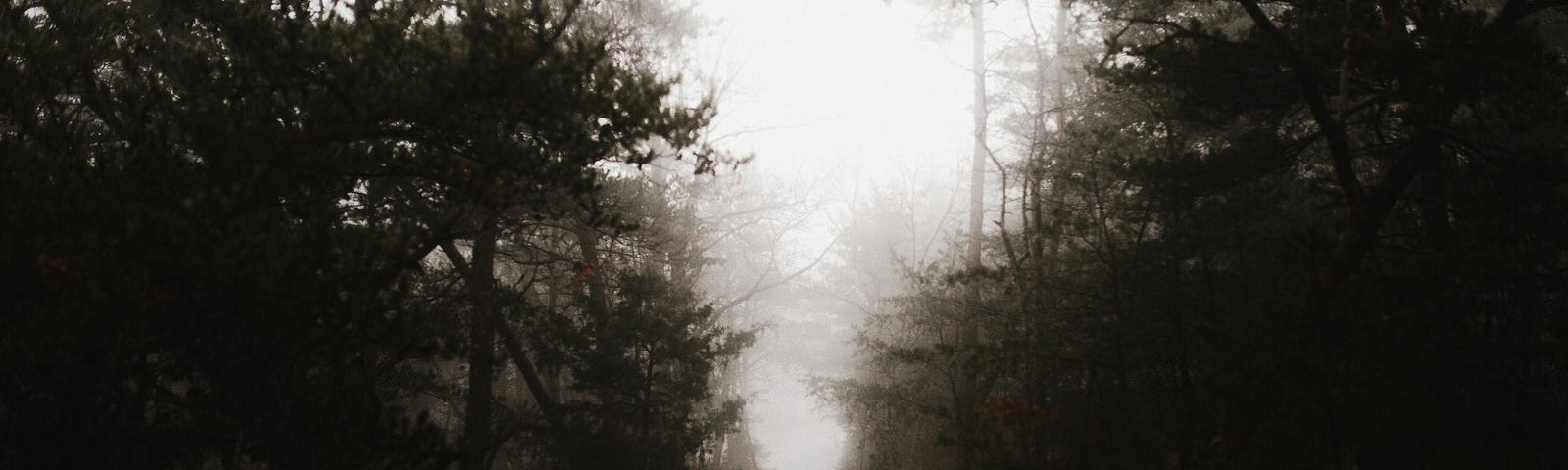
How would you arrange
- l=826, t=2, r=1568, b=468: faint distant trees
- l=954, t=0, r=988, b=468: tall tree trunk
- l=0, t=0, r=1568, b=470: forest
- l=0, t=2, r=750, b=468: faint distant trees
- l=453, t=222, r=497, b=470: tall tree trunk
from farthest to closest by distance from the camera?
l=954, t=0, r=988, b=468: tall tree trunk
l=453, t=222, r=497, b=470: tall tree trunk
l=826, t=2, r=1568, b=468: faint distant trees
l=0, t=0, r=1568, b=470: forest
l=0, t=2, r=750, b=468: faint distant trees

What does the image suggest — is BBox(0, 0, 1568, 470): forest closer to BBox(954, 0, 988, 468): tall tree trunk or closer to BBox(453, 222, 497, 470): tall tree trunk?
BBox(453, 222, 497, 470): tall tree trunk

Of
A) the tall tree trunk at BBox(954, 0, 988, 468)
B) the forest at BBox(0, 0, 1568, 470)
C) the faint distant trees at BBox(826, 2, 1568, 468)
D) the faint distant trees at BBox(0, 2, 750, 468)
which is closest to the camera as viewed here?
the faint distant trees at BBox(0, 2, 750, 468)

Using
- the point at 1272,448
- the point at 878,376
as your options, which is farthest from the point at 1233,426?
the point at 878,376

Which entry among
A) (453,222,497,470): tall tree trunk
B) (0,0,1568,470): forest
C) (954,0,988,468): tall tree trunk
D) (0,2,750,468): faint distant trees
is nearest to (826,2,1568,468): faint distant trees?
(0,0,1568,470): forest

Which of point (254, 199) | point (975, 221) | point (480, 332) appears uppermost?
point (975, 221)

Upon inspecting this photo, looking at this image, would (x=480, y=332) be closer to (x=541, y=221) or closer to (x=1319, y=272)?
A: (x=541, y=221)

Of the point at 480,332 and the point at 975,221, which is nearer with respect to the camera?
the point at 480,332

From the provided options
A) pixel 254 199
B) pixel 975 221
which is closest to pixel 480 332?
pixel 254 199

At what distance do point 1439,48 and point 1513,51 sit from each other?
0.36 m

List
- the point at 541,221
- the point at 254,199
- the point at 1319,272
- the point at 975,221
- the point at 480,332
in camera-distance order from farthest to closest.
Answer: the point at 975,221 < the point at 480,332 < the point at 541,221 < the point at 1319,272 < the point at 254,199

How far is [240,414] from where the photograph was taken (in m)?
3.73

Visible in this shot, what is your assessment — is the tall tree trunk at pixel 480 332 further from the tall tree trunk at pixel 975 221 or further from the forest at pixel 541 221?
the tall tree trunk at pixel 975 221

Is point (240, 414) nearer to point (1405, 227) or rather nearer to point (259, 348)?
point (259, 348)

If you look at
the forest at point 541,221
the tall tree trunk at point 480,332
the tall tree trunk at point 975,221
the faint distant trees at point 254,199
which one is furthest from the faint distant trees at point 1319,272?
the tall tree trunk at point 480,332
